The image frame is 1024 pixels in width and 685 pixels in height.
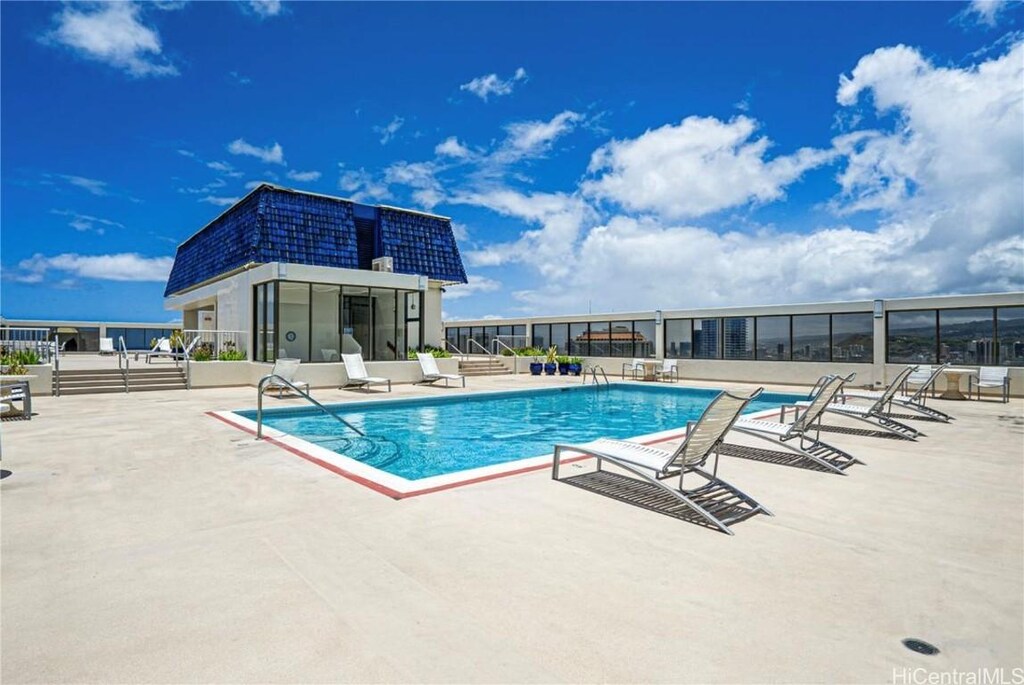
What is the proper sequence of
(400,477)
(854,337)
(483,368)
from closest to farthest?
(400,477), (854,337), (483,368)

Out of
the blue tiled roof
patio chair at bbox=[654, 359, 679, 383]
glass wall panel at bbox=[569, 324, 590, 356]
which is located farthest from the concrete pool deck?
glass wall panel at bbox=[569, 324, 590, 356]

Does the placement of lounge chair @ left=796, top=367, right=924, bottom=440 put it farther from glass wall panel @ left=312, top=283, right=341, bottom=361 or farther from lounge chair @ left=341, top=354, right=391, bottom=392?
glass wall panel @ left=312, top=283, right=341, bottom=361

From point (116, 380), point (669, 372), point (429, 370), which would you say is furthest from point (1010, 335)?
Answer: point (116, 380)

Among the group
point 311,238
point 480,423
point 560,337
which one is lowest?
point 480,423

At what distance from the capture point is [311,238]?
21.7m

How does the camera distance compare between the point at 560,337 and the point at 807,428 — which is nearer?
the point at 807,428

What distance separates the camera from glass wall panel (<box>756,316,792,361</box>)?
17.9 metres

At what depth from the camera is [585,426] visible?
1031cm

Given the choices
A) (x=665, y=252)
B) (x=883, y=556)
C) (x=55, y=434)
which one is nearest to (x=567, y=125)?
(x=665, y=252)

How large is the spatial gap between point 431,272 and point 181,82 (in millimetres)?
11302

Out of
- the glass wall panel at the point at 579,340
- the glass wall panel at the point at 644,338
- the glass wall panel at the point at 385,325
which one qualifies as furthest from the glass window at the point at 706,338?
the glass wall panel at the point at 385,325

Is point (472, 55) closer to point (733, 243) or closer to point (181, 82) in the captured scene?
point (181, 82)

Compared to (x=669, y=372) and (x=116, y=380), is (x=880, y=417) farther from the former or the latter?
(x=116, y=380)

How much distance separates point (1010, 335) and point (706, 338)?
8.11m
